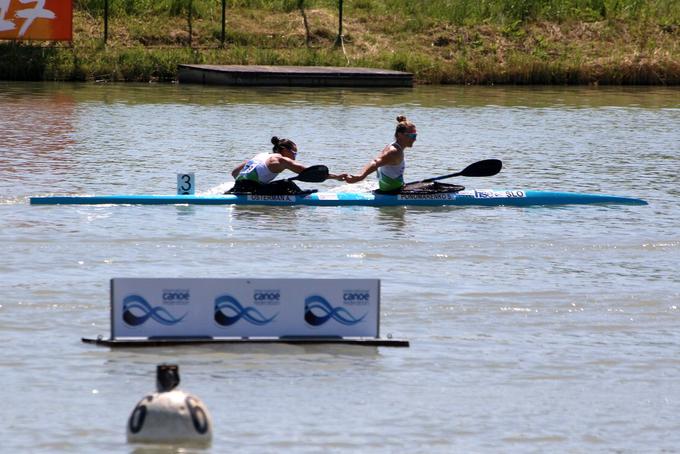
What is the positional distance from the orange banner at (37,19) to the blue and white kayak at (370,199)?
2122cm

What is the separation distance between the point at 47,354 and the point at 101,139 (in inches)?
601

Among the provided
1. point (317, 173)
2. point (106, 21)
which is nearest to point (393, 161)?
point (317, 173)

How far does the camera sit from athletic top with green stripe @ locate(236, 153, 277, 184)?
16969 millimetres

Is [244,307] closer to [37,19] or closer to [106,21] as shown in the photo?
[37,19]

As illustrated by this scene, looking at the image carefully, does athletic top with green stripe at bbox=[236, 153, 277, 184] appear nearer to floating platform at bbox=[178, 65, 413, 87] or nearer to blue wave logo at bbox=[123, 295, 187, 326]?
blue wave logo at bbox=[123, 295, 187, 326]

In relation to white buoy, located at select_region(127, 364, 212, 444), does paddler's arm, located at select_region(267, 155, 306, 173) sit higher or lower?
higher

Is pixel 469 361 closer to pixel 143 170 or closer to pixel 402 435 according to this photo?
pixel 402 435

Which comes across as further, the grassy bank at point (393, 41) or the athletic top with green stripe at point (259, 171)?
the grassy bank at point (393, 41)

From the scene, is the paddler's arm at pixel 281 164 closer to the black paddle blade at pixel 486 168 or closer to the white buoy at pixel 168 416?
the black paddle blade at pixel 486 168

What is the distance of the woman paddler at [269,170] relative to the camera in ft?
55.3

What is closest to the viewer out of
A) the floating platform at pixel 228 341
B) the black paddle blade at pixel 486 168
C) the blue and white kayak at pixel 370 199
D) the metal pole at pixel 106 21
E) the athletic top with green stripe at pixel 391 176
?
the floating platform at pixel 228 341

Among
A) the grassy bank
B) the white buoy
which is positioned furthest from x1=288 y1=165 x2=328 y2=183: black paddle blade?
the grassy bank

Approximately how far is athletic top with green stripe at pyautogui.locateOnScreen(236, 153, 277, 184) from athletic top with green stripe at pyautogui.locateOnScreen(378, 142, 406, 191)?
1415 millimetres

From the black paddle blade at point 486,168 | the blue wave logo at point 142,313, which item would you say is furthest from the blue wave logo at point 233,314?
the black paddle blade at point 486,168
